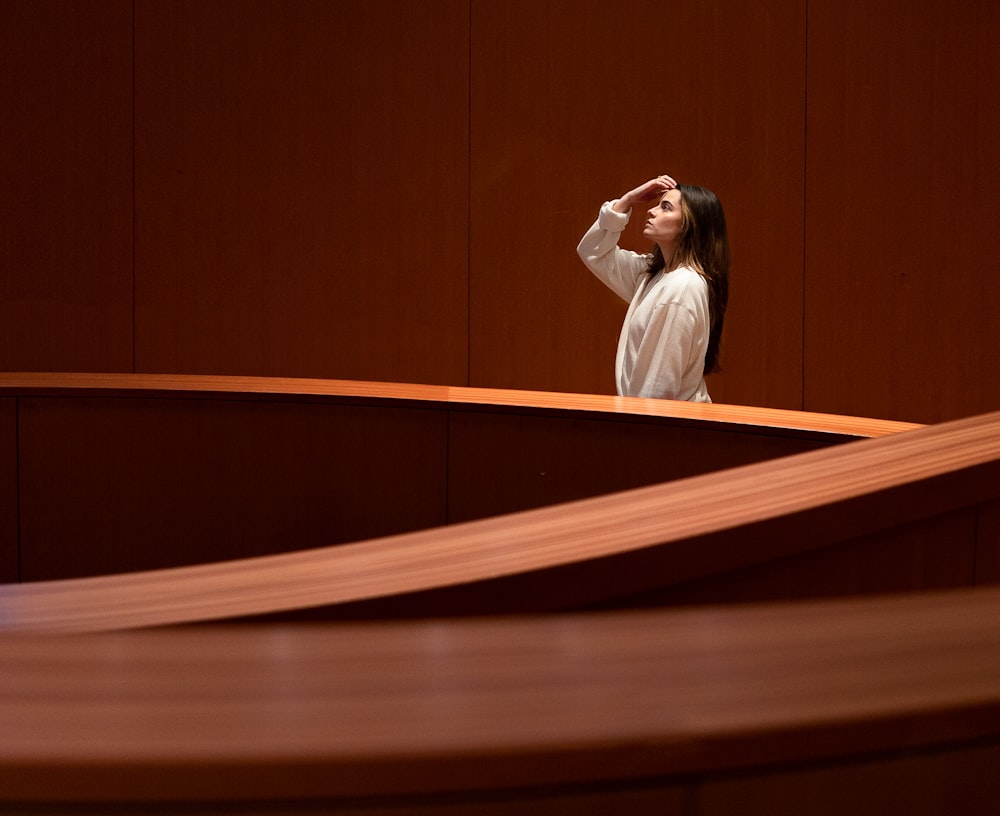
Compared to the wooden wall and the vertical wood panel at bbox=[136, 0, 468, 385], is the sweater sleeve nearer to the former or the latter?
the wooden wall

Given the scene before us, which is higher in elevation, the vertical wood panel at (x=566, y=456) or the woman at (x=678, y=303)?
the woman at (x=678, y=303)

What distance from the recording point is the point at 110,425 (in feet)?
12.4

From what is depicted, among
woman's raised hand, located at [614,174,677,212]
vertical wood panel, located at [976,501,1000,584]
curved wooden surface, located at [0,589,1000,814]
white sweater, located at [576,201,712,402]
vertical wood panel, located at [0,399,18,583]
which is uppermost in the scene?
woman's raised hand, located at [614,174,677,212]

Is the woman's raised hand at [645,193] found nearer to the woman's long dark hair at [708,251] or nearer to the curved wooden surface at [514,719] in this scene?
the woman's long dark hair at [708,251]

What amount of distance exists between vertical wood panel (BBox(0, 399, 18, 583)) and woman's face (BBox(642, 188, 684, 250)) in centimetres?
241

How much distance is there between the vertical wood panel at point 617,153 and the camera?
21.8ft

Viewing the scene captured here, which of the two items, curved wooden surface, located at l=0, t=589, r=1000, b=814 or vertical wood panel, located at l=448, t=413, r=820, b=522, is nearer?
curved wooden surface, located at l=0, t=589, r=1000, b=814

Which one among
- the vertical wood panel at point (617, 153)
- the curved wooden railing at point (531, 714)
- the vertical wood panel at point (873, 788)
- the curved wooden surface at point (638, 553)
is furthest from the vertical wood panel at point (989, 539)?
the vertical wood panel at point (617, 153)

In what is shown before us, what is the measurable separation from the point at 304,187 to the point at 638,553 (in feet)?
20.4

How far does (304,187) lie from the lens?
6.89 metres

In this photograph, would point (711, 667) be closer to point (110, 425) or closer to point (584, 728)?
point (584, 728)

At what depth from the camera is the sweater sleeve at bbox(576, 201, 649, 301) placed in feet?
16.2

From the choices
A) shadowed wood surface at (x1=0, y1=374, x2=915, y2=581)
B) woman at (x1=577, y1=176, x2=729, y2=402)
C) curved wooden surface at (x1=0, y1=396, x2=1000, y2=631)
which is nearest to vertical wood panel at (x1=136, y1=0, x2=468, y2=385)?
woman at (x1=577, y1=176, x2=729, y2=402)

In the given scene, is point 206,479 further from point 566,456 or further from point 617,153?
point 617,153
